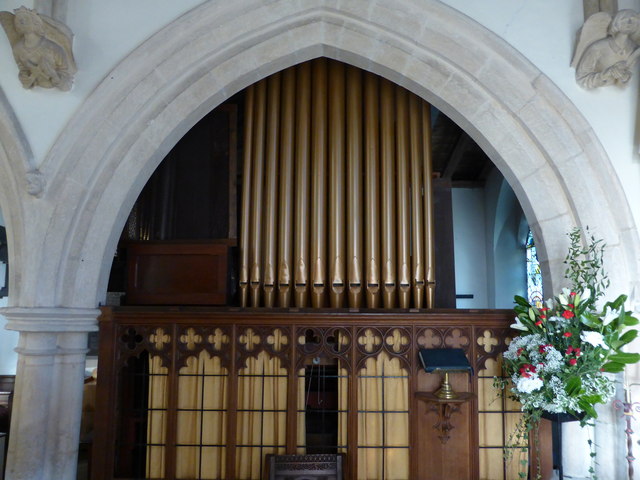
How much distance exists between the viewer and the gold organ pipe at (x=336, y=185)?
13.2ft

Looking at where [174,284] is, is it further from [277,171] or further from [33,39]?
[33,39]

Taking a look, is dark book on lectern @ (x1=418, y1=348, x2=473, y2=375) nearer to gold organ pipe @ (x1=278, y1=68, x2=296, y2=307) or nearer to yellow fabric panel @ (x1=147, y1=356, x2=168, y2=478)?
gold organ pipe @ (x1=278, y1=68, x2=296, y2=307)

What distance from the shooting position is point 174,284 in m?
4.22

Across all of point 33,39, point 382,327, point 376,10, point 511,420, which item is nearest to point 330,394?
point 382,327

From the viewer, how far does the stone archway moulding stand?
3.49 metres

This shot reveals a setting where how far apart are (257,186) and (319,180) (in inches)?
18.4

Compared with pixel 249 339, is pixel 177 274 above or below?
above

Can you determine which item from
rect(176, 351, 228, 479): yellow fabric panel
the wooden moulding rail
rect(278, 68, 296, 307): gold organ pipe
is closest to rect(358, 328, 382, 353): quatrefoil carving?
the wooden moulding rail

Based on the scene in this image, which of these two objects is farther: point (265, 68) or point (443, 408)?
point (265, 68)

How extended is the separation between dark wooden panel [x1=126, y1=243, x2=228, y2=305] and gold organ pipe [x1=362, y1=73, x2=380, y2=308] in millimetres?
1071

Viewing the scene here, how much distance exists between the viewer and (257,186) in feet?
13.9

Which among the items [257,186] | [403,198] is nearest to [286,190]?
[257,186]

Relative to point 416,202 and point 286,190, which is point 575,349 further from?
point 286,190

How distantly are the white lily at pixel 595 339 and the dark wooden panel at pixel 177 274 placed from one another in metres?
2.43
